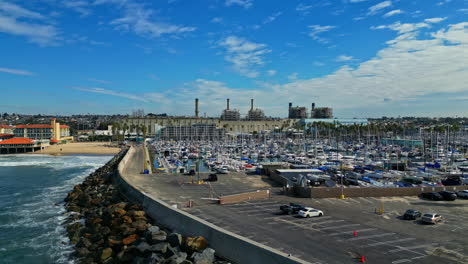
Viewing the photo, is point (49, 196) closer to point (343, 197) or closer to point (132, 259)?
point (132, 259)

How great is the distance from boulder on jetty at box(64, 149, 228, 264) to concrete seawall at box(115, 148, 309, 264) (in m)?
0.52

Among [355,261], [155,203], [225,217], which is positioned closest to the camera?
[355,261]

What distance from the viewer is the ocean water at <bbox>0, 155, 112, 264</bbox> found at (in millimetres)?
23656

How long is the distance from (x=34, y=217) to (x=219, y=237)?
24345mm

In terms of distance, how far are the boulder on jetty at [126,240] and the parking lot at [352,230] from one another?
295 cm

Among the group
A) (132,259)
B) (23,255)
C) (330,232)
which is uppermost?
(330,232)

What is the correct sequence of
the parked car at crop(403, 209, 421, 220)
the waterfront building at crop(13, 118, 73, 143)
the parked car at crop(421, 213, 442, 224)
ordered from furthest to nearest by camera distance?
the waterfront building at crop(13, 118, 73, 143), the parked car at crop(403, 209, 421, 220), the parked car at crop(421, 213, 442, 224)

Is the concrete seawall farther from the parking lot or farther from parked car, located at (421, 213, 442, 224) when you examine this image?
parked car, located at (421, 213, 442, 224)

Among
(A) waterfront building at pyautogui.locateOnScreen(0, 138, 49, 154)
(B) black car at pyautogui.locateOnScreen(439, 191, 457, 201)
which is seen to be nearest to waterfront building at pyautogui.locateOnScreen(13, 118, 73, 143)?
(A) waterfront building at pyautogui.locateOnScreen(0, 138, 49, 154)

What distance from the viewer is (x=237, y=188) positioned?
33.4 meters

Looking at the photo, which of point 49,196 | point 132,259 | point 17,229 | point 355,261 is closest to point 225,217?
point 132,259

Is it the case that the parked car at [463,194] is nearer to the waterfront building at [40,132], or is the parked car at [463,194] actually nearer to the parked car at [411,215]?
the parked car at [411,215]

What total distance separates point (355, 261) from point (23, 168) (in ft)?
245

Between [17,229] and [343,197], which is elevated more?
[343,197]
